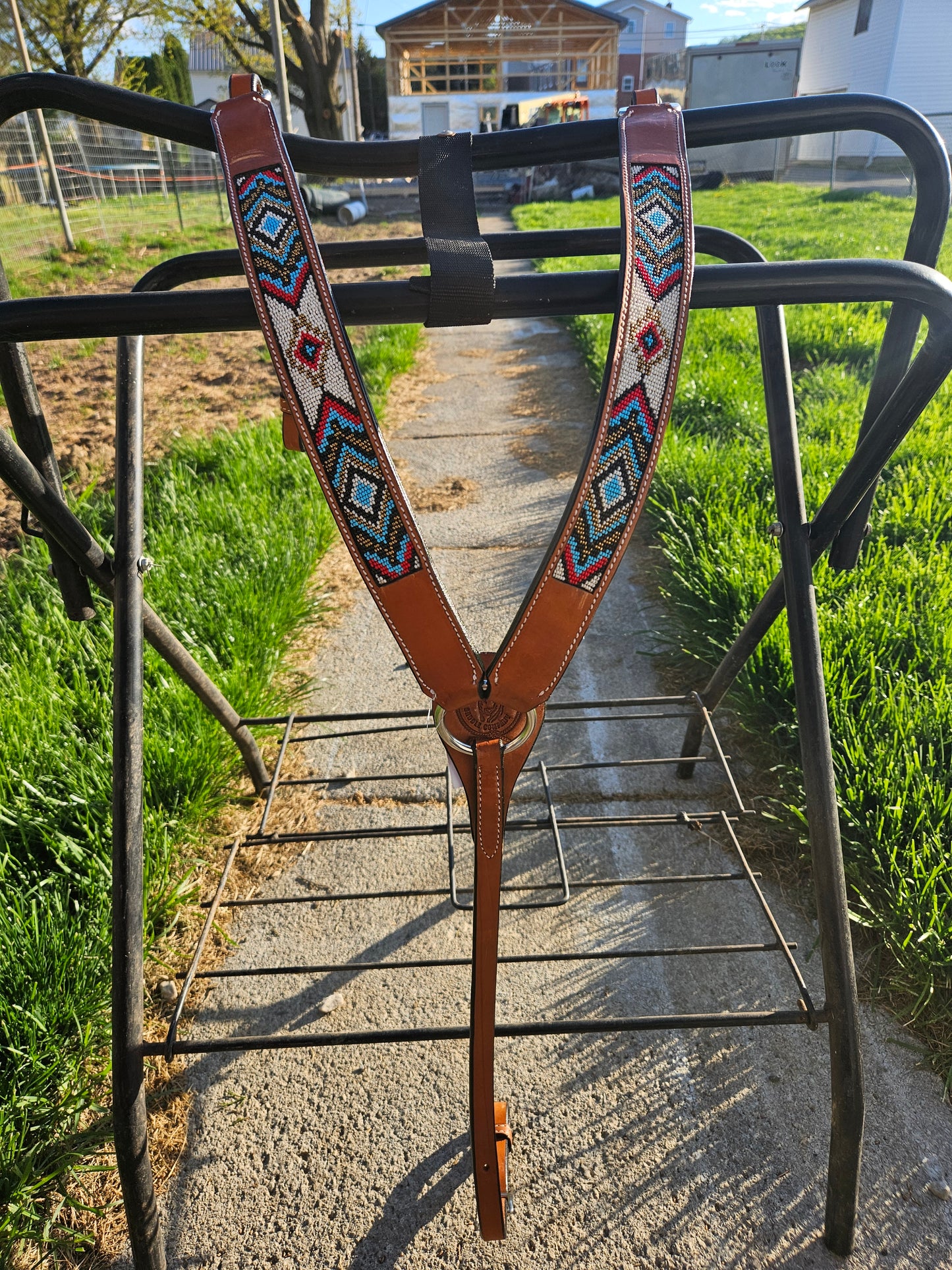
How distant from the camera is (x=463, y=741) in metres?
1.12

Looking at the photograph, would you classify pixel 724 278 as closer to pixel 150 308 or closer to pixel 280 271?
pixel 280 271

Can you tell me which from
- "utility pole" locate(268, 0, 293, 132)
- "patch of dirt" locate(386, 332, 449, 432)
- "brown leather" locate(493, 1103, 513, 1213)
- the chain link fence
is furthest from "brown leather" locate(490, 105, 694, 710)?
the chain link fence

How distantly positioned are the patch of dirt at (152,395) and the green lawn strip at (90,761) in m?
0.93

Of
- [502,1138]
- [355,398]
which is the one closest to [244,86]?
[355,398]

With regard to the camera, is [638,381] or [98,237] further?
[98,237]

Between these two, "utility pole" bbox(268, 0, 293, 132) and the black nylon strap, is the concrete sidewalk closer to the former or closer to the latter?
the black nylon strap

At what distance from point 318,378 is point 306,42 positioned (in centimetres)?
2797

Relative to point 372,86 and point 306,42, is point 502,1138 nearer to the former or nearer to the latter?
point 306,42

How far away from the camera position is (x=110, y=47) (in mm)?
31031

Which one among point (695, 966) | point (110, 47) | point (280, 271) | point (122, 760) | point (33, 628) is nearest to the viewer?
point (280, 271)

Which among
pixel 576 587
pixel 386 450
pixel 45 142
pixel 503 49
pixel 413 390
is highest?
pixel 503 49

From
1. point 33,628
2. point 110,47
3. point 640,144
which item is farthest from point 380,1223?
point 110,47

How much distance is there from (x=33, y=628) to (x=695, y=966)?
233 centimetres

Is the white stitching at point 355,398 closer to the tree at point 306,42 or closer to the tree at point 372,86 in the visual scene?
the tree at point 306,42
